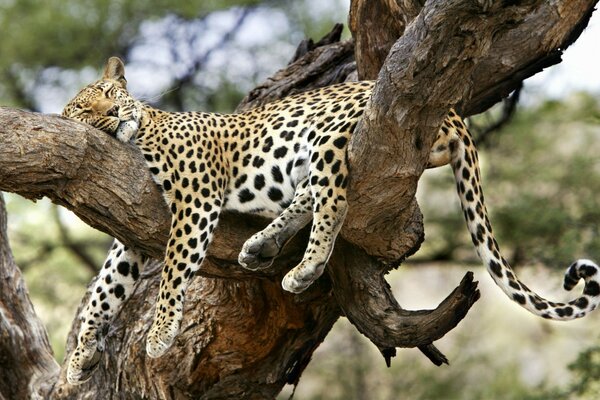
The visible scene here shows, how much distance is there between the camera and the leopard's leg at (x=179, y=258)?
6.61 meters

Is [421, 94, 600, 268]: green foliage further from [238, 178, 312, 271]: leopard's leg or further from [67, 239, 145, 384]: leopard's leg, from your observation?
[238, 178, 312, 271]: leopard's leg

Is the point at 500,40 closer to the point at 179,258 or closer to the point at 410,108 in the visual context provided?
the point at 410,108

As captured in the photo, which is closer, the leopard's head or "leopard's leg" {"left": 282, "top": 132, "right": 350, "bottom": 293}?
"leopard's leg" {"left": 282, "top": 132, "right": 350, "bottom": 293}

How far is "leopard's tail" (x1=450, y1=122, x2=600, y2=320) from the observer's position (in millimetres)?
6227

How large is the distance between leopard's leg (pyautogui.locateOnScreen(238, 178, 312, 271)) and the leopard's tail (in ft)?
3.12

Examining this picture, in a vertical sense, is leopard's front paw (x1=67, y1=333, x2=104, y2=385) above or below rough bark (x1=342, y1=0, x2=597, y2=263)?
below

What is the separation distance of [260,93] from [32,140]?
3007 mm

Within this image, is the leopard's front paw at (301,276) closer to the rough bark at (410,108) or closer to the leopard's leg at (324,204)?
the leopard's leg at (324,204)

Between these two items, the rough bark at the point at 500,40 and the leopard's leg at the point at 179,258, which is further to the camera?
the rough bark at the point at 500,40

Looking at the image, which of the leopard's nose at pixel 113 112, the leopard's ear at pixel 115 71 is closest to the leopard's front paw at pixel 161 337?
the leopard's nose at pixel 113 112

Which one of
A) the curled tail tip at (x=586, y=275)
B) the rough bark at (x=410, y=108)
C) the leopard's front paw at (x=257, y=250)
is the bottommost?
the leopard's front paw at (x=257, y=250)

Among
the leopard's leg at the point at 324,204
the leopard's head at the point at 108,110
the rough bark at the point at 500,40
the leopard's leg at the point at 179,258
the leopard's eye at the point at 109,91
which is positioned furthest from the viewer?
the rough bark at the point at 500,40

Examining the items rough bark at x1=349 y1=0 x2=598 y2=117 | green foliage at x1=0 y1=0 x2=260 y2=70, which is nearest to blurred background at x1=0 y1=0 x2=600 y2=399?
green foliage at x1=0 y1=0 x2=260 y2=70

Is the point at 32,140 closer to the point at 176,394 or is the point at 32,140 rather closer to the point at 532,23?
the point at 176,394
